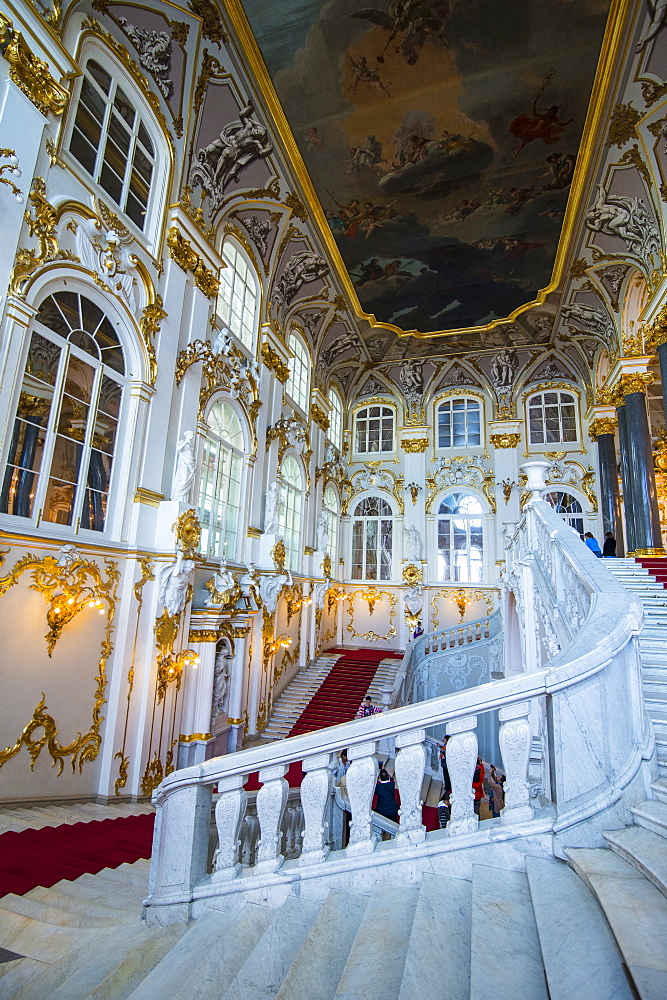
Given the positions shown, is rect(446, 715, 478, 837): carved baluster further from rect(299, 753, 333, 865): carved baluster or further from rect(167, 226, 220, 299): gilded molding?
rect(167, 226, 220, 299): gilded molding

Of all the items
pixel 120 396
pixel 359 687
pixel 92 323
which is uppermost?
pixel 92 323

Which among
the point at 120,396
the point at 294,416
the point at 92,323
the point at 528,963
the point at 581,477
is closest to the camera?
the point at 528,963

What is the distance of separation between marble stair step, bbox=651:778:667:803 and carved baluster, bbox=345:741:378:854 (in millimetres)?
1273

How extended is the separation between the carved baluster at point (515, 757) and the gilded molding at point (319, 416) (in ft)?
49.3

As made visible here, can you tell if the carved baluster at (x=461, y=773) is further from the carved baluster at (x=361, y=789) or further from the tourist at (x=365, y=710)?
the tourist at (x=365, y=710)

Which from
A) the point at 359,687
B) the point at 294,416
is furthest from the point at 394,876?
the point at 294,416

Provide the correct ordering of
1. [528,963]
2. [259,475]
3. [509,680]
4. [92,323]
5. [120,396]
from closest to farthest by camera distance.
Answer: [528,963] → [509,680] → [92,323] → [120,396] → [259,475]

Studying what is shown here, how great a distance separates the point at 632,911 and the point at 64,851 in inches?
165

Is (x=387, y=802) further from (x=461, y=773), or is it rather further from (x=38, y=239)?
(x=38, y=239)

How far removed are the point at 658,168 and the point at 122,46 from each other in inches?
387

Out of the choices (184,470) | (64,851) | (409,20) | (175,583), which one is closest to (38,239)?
(184,470)

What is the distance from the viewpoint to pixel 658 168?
9.91 meters

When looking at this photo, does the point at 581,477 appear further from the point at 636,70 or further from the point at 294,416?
the point at 636,70

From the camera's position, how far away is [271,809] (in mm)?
2627
